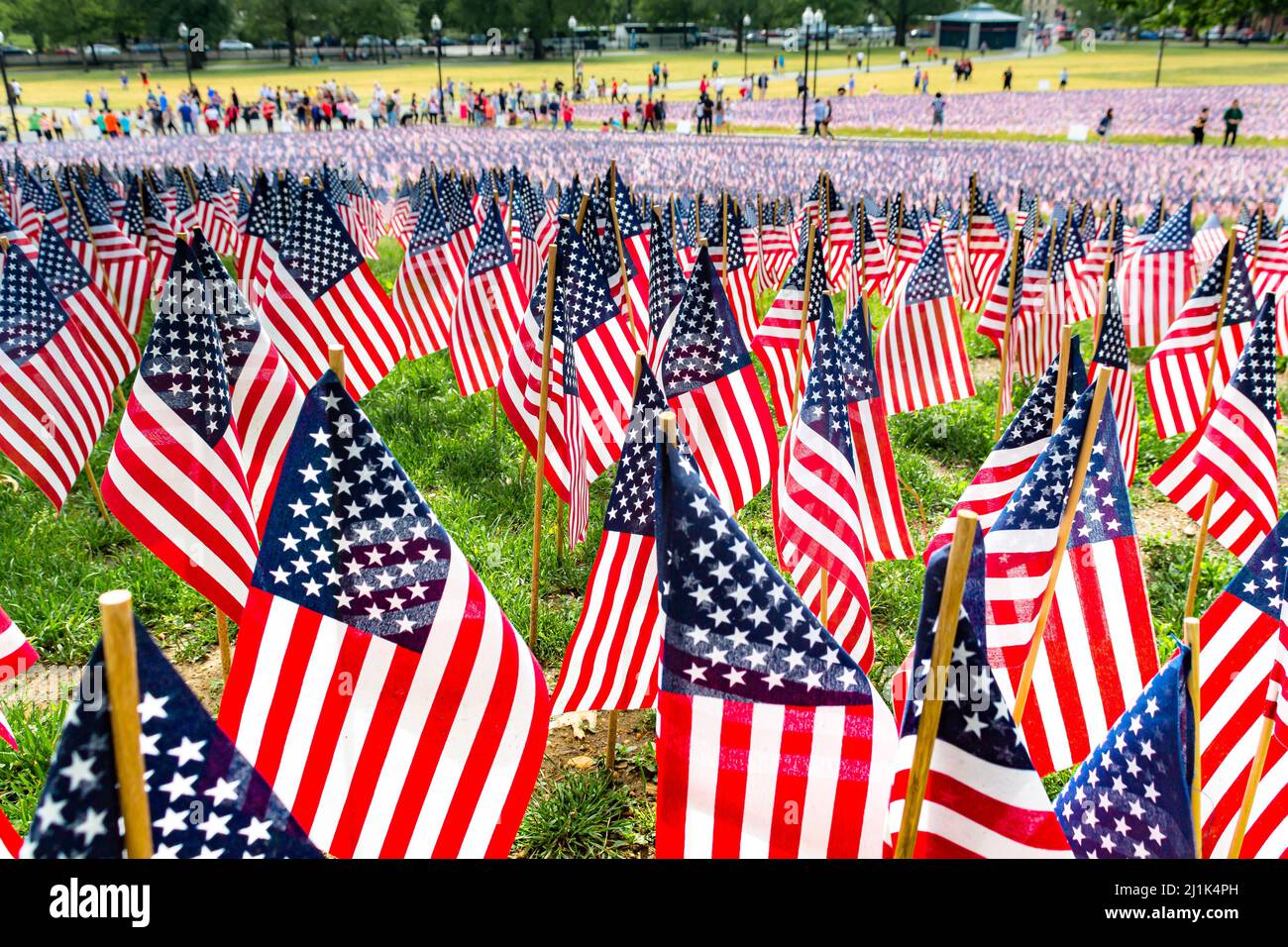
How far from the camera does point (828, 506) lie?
13.7ft

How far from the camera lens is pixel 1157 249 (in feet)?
33.7

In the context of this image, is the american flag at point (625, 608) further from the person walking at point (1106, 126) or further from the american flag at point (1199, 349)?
the person walking at point (1106, 126)

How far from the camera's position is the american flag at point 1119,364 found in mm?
5473

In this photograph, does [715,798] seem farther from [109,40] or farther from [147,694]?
[109,40]

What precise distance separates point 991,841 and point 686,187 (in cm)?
1974

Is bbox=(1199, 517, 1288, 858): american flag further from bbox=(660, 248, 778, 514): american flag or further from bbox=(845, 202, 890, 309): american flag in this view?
bbox=(845, 202, 890, 309): american flag

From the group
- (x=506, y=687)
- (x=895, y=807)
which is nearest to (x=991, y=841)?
(x=895, y=807)

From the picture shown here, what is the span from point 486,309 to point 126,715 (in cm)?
669

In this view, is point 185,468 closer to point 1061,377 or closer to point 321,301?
point 321,301

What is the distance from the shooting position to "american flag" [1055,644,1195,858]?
2.34 m

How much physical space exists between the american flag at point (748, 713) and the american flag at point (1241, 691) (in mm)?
1487

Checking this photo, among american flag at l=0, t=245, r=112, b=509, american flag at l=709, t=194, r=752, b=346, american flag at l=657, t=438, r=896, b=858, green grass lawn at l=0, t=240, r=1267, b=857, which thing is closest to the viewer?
american flag at l=657, t=438, r=896, b=858

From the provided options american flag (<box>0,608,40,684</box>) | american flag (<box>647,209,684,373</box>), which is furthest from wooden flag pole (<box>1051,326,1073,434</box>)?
american flag (<box>0,608,40,684</box>)

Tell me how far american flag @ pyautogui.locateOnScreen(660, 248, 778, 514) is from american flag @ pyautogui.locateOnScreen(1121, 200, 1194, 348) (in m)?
6.87
